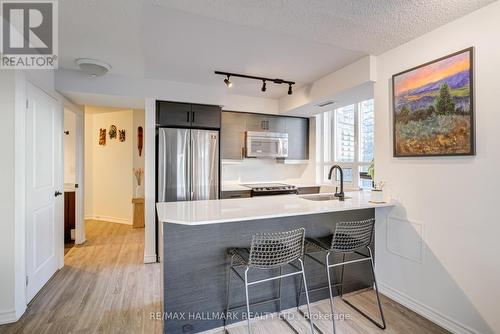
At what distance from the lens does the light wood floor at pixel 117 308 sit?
76.8 inches

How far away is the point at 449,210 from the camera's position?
1.98 metres

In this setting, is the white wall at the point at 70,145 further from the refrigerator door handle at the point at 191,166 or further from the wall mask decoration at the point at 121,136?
the refrigerator door handle at the point at 191,166

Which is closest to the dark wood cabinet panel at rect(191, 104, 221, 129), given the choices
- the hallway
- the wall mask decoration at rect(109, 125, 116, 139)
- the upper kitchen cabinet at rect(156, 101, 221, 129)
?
the upper kitchen cabinet at rect(156, 101, 221, 129)

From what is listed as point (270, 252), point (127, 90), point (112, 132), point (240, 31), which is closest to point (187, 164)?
point (127, 90)

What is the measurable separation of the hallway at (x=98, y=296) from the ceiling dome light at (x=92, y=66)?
2351 mm

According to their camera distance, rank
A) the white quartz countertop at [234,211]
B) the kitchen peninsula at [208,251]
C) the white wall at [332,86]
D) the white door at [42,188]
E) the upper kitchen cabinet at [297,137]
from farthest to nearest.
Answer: the upper kitchen cabinet at [297,137] → the white wall at [332,86] → the white door at [42,188] → the kitchen peninsula at [208,251] → the white quartz countertop at [234,211]

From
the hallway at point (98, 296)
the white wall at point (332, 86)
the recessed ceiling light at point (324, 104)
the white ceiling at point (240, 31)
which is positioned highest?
the white ceiling at point (240, 31)

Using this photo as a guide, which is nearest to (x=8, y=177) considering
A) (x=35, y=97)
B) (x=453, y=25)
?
(x=35, y=97)

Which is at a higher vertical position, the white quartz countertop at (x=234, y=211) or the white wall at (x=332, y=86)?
the white wall at (x=332, y=86)

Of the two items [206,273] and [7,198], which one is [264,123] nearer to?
[206,273]

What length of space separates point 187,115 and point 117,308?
2426 millimetres

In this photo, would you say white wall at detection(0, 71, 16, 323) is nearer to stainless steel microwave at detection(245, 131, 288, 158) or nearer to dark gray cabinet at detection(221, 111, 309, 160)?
dark gray cabinet at detection(221, 111, 309, 160)

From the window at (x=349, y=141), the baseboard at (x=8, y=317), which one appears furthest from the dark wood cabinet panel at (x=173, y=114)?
the window at (x=349, y=141)

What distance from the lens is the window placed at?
3.79 m
